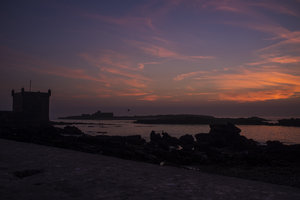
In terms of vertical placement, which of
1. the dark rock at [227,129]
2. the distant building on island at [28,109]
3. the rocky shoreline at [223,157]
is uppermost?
the distant building on island at [28,109]

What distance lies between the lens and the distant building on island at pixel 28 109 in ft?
182

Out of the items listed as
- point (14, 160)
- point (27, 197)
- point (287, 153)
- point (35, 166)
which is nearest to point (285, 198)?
point (27, 197)

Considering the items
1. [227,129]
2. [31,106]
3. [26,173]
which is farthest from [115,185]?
[31,106]

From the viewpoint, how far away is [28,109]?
190 feet

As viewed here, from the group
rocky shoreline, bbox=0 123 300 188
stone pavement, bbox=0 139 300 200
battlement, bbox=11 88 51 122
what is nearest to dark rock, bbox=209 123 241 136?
rocky shoreline, bbox=0 123 300 188

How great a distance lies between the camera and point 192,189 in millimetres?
6074

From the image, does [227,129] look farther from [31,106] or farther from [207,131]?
[31,106]

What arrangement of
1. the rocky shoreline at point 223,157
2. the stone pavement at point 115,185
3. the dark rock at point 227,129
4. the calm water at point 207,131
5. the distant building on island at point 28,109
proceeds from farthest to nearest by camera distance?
the distant building on island at point 28,109, the calm water at point 207,131, the dark rock at point 227,129, the rocky shoreline at point 223,157, the stone pavement at point 115,185

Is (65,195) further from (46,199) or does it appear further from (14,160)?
(14,160)

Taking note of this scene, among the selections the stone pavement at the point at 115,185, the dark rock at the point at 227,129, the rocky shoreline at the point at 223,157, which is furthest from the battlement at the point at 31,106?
the stone pavement at the point at 115,185

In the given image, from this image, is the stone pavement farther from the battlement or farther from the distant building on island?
the battlement

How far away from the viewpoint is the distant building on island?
5549 cm

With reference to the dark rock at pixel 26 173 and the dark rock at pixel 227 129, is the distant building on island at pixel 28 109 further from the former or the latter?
the dark rock at pixel 26 173

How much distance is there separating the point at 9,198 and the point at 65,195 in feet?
3.26
